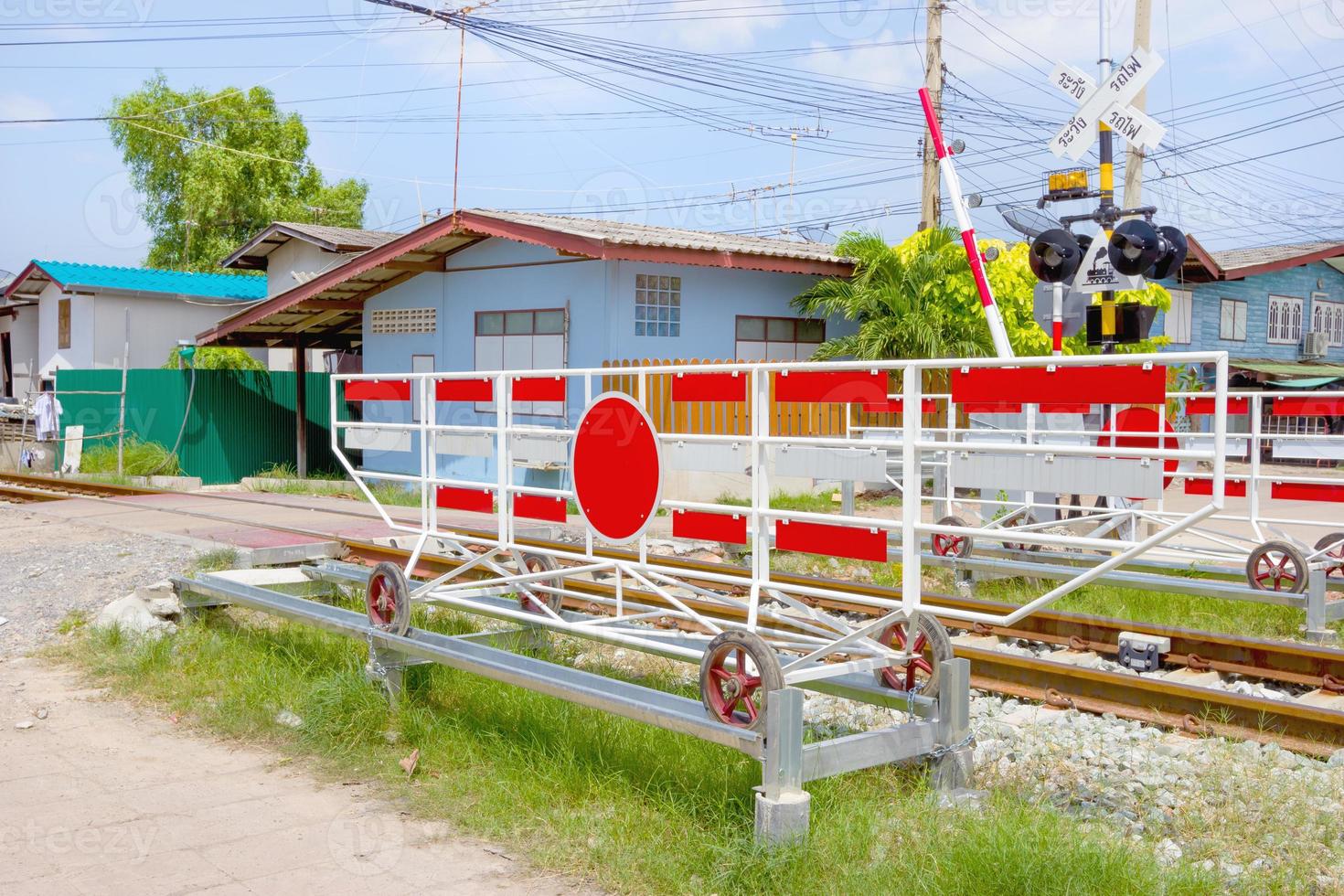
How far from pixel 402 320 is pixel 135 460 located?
6.19 meters

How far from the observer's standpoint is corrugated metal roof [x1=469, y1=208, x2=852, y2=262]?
1734 centimetres

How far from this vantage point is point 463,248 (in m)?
21.3

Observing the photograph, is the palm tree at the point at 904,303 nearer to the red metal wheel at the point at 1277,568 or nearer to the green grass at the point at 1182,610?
the green grass at the point at 1182,610

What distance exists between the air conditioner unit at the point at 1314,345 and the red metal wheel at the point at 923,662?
30665 mm

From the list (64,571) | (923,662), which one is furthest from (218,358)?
(923,662)

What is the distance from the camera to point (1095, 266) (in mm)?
11422

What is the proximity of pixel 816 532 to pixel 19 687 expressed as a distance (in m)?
5.56

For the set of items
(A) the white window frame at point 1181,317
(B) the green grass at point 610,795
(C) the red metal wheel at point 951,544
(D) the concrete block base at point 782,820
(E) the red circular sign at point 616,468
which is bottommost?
(B) the green grass at point 610,795

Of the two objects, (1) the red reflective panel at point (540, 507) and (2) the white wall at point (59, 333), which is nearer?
(1) the red reflective panel at point (540, 507)

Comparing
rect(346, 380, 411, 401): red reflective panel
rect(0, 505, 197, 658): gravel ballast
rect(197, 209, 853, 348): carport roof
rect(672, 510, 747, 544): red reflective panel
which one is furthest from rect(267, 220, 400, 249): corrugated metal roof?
rect(672, 510, 747, 544): red reflective panel

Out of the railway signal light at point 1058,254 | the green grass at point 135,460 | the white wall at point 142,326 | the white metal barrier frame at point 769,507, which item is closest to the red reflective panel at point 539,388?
the white metal barrier frame at point 769,507

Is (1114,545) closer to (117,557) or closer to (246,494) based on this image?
(117,557)

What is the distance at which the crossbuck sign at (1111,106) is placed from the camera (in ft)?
36.6

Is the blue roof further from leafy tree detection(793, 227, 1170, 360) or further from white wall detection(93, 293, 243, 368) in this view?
leafy tree detection(793, 227, 1170, 360)
